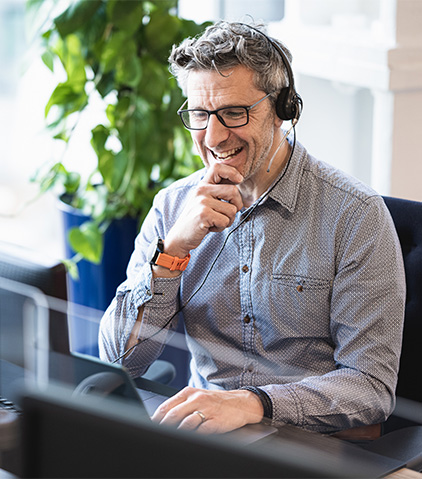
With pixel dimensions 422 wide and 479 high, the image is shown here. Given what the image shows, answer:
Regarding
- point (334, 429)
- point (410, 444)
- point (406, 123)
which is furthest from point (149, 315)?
point (406, 123)

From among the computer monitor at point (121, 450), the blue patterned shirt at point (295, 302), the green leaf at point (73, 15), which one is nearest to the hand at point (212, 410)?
the blue patterned shirt at point (295, 302)

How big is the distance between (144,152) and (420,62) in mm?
850

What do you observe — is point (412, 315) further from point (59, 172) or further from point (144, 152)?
point (59, 172)

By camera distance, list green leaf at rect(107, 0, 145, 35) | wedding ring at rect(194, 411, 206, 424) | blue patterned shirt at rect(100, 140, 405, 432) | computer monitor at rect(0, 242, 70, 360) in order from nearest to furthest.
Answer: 1. computer monitor at rect(0, 242, 70, 360)
2. wedding ring at rect(194, 411, 206, 424)
3. blue patterned shirt at rect(100, 140, 405, 432)
4. green leaf at rect(107, 0, 145, 35)

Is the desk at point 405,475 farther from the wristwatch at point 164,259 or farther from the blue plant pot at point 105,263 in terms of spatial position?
the blue plant pot at point 105,263

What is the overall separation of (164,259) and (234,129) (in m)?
0.27

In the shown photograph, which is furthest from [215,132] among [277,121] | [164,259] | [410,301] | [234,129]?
[410,301]

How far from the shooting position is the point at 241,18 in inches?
56.7

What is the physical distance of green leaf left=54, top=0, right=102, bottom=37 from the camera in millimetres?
2127

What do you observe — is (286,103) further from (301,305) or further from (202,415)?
(202,415)

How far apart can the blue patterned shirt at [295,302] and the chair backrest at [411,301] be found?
60 millimetres

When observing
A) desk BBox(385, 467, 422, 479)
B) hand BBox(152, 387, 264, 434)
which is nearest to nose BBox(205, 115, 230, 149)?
hand BBox(152, 387, 264, 434)

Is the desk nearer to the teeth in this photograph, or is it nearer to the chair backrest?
the chair backrest

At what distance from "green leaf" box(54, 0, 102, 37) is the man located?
85 cm
